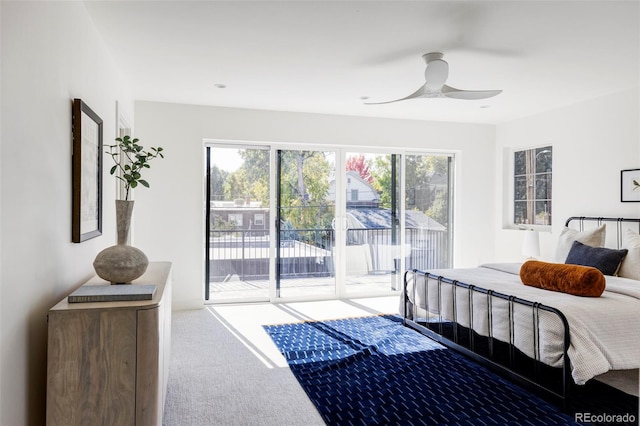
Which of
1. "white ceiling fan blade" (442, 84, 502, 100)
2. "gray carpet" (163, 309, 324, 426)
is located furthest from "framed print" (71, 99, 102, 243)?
"white ceiling fan blade" (442, 84, 502, 100)

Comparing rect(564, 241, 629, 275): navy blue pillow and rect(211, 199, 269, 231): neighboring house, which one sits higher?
rect(211, 199, 269, 231): neighboring house

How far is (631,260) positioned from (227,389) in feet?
11.5

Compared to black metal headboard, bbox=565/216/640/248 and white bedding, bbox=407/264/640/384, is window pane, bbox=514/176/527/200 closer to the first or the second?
black metal headboard, bbox=565/216/640/248

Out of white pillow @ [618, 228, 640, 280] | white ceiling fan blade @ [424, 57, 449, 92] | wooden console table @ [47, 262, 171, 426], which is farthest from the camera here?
white pillow @ [618, 228, 640, 280]

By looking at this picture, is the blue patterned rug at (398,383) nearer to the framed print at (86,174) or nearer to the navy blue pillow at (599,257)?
the navy blue pillow at (599,257)

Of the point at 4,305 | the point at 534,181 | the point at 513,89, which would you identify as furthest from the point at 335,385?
the point at 534,181

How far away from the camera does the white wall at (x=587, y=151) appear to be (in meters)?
4.42

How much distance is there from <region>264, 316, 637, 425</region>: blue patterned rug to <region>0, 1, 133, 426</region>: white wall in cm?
155

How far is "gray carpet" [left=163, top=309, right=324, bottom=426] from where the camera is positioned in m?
2.55

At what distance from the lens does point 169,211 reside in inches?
198

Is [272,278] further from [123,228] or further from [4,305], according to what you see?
[4,305]

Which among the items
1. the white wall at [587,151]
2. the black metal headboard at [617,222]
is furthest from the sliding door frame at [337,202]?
the black metal headboard at [617,222]

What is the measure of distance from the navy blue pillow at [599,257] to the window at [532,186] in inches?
57.0

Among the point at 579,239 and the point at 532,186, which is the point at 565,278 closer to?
the point at 579,239
